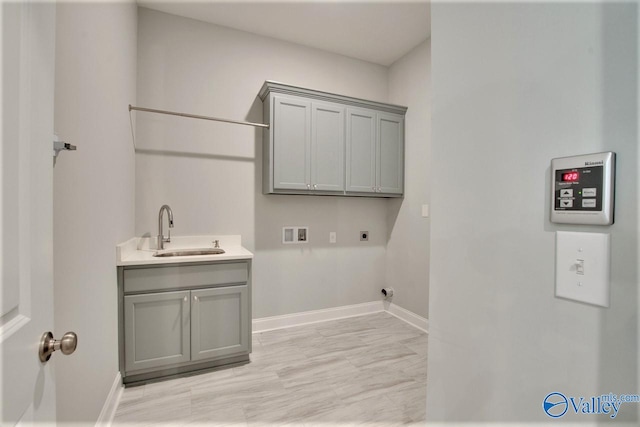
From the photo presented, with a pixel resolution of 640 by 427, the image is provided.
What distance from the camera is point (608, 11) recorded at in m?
0.53

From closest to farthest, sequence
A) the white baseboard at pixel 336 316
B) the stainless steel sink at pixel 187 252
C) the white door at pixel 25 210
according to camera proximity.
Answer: the white door at pixel 25 210 → the stainless steel sink at pixel 187 252 → the white baseboard at pixel 336 316

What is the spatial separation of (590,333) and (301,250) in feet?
8.60

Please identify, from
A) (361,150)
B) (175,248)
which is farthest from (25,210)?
(361,150)

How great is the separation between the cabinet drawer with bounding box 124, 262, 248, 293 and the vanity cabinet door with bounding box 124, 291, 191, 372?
0.06 meters

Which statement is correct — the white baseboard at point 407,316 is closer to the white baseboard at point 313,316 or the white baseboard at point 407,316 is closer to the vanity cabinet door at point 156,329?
the white baseboard at point 313,316

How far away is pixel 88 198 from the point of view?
1315mm

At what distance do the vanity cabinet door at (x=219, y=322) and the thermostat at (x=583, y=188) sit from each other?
2.04 m

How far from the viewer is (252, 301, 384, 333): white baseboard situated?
9.45 ft

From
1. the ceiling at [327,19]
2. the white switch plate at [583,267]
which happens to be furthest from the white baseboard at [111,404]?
the ceiling at [327,19]

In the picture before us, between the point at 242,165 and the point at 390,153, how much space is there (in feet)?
5.09

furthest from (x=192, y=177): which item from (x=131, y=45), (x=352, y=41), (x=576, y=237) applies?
(x=576, y=237)

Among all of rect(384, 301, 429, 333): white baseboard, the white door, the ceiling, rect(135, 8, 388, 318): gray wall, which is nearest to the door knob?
the white door

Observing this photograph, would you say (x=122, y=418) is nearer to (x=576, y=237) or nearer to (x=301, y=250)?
(x=301, y=250)

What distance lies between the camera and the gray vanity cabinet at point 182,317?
1.91 metres
